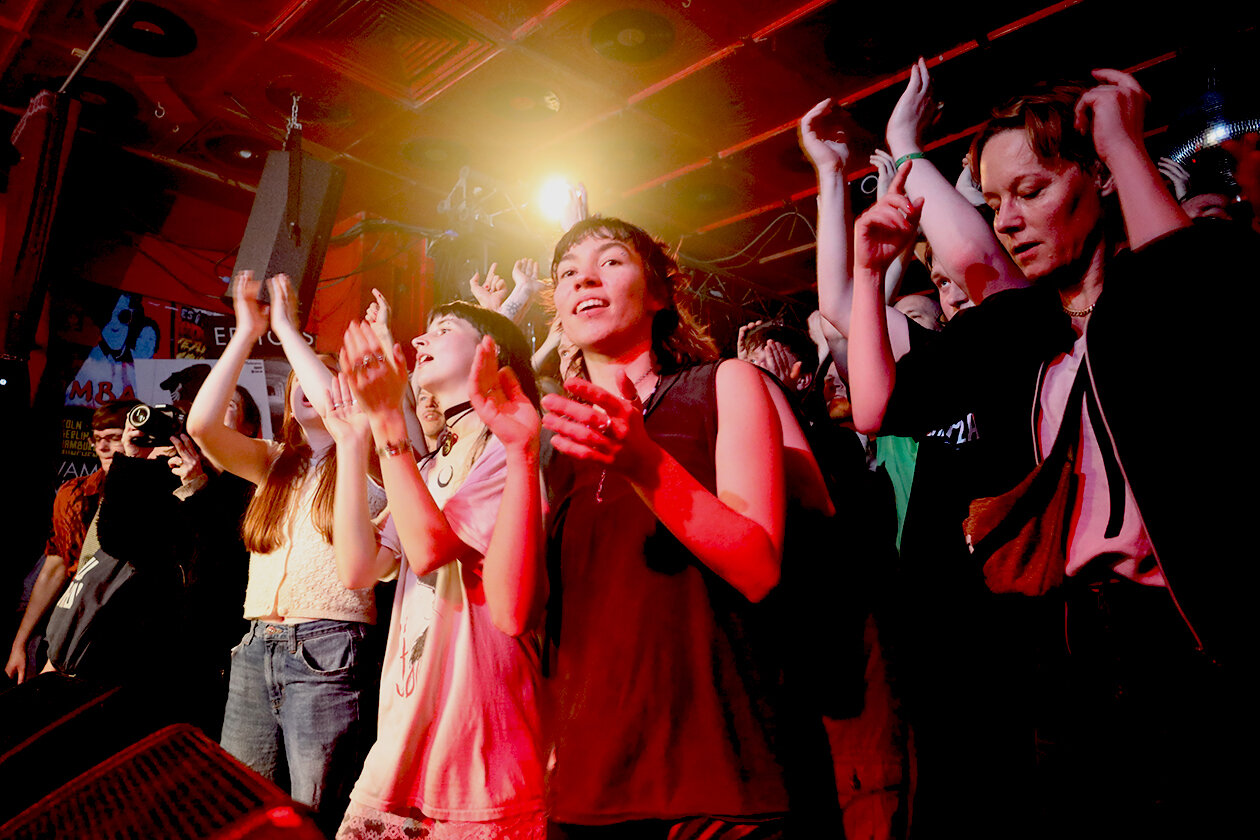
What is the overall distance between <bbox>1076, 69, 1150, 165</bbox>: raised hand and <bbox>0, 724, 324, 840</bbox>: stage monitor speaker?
5.44ft

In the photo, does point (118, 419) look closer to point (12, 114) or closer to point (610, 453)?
point (12, 114)

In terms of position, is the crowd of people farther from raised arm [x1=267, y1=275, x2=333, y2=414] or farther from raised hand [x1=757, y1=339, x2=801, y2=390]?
raised hand [x1=757, y1=339, x2=801, y2=390]

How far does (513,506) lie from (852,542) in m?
0.74

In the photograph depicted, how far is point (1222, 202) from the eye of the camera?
1.53 metres

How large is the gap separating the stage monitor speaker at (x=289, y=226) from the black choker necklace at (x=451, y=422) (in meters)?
2.78

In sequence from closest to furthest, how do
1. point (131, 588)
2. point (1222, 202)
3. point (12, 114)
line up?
point (1222, 202) → point (131, 588) → point (12, 114)

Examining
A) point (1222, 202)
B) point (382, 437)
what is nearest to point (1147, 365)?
point (1222, 202)

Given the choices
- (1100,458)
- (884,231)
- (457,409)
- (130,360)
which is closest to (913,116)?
(884,231)

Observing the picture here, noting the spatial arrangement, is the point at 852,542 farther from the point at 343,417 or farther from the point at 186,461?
the point at 186,461

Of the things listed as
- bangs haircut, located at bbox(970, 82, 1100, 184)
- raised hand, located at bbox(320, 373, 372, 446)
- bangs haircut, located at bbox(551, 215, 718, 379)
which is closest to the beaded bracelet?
raised hand, located at bbox(320, 373, 372, 446)

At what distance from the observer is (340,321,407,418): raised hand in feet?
4.73

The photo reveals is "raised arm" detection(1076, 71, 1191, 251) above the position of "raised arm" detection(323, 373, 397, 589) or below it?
above

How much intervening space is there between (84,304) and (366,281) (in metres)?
2.46

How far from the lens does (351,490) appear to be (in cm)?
160
